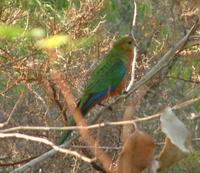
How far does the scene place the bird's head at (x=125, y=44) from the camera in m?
4.83

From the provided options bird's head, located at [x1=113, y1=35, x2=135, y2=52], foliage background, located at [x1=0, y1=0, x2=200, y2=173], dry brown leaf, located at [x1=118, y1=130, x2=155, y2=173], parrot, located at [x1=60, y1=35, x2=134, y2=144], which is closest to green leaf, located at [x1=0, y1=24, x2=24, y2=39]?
dry brown leaf, located at [x1=118, y1=130, x2=155, y2=173]

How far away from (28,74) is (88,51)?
1.49 meters

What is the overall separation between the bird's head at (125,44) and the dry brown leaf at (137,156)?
3871 mm

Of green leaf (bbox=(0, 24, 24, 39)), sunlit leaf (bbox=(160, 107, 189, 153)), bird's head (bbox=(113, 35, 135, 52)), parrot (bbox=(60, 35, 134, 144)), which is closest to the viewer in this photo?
sunlit leaf (bbox=(160, 107, 189, 153))

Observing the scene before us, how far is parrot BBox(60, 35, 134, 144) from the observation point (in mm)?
4219

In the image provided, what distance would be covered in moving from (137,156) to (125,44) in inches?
156

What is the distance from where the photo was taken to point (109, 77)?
4562 mm

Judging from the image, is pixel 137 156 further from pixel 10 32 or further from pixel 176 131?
pixel 10 32

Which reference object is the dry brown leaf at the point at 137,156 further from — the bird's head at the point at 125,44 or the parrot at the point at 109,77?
the bird's head at the point at 125,44

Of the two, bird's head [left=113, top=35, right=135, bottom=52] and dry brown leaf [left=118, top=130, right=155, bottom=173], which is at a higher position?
dry brown leaf [left=118, top=130, right=155, bottom=173]

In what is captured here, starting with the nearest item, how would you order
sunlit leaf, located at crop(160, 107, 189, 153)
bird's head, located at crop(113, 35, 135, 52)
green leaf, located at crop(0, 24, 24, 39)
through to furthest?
sunlit leaf, located at crop(160, 107, 189, 153)
green leaf, located at crop(0, 24, 24, 39)
bird's head, located at crop(113, 35, 135, 52)

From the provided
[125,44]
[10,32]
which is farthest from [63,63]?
[10,32]

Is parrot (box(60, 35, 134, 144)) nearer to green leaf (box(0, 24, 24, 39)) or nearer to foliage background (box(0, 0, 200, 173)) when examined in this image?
foliage background (box(0, 0, 200, 173))

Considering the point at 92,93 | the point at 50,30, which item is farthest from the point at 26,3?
the point at 92,93
